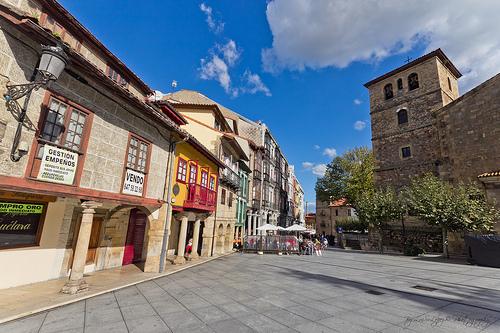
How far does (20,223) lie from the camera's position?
Answer: 7684 mm

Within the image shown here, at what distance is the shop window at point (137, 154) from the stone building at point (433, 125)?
22.8 m

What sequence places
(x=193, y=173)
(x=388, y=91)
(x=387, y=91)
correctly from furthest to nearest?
1. (x=387, y=91)
2. (x=388, y=91)
3. (x=193, y=173)

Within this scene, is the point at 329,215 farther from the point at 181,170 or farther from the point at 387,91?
the point at 181,170

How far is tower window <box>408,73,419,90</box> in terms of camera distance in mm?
27859

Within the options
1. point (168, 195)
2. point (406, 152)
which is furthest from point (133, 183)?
point (406, 152)

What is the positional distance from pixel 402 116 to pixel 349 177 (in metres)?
12.5

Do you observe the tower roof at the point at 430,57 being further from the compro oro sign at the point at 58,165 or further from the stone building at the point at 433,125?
the compro oro sign at the point at 58,165

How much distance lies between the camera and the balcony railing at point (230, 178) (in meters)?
20.1

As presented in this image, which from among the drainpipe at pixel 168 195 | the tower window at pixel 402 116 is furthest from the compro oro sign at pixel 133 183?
the tower window at pixel 402 116

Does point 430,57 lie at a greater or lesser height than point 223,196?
greater

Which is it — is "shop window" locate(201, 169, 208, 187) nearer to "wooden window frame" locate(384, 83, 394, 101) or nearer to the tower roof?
"wooden window frame" locate(384, 83, 394, 101)

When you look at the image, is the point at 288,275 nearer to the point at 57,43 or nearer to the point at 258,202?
the point at 57,43

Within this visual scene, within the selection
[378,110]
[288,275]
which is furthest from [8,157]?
[378,110]

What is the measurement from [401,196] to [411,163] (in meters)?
4.01
